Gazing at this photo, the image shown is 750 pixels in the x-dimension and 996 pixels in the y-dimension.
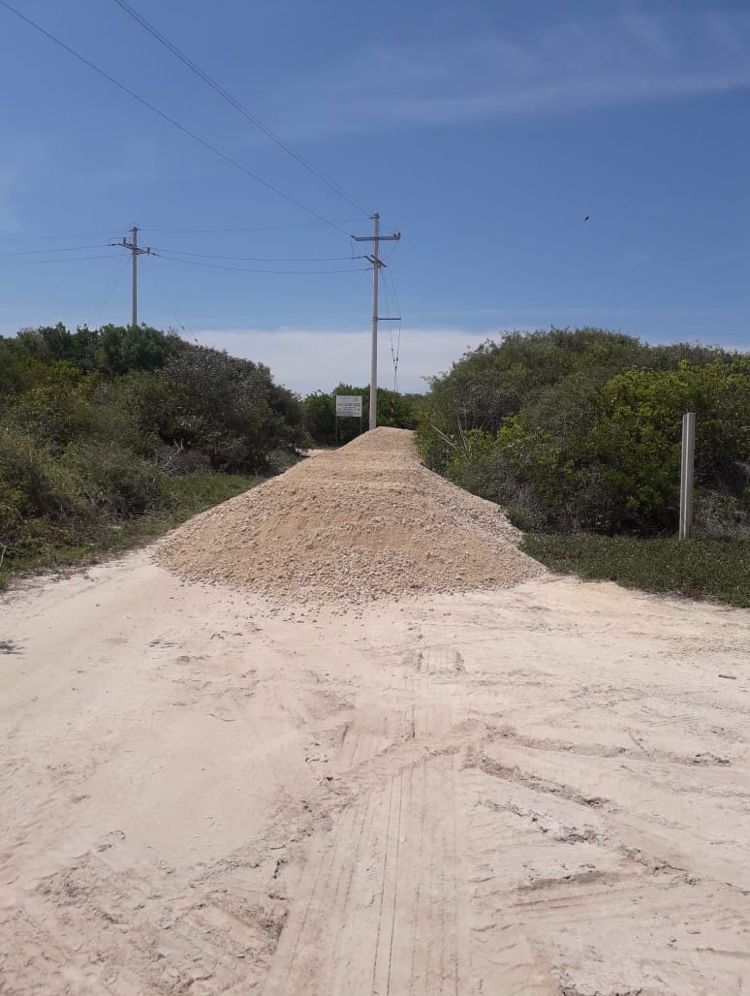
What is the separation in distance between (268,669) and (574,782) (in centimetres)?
240

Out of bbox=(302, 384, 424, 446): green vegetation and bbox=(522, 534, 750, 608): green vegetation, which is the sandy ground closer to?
bbox=(522, 534, 750, 608): green vegetation

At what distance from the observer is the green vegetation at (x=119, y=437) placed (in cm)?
957

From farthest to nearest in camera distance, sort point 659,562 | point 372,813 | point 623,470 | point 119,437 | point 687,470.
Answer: point 119,437, point 623,470, point 687,470, point 659,562, point 372,813

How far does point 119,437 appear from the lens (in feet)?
53.4

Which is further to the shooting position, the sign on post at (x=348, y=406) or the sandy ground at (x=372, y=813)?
the sign on post at (x=348, y=406)

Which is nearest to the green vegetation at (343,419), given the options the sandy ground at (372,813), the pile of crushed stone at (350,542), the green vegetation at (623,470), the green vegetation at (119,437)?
the green vegetation at (119,437)

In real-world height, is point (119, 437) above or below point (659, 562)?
above

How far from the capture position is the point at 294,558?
805cm

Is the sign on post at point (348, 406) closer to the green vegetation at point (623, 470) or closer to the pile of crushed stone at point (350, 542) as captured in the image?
the green vegetation at point (623, 470)

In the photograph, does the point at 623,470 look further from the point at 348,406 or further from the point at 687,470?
the point at 348,406

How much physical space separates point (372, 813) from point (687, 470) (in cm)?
779

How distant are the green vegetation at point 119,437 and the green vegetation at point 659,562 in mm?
5618

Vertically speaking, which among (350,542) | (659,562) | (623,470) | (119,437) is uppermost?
(119,437)

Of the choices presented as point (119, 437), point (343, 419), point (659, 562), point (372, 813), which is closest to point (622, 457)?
point (659, 562)
